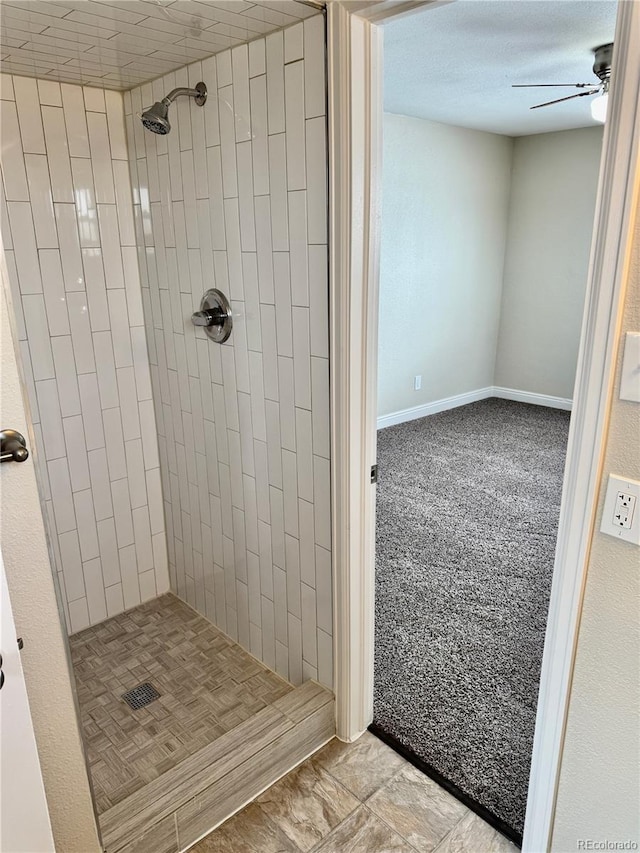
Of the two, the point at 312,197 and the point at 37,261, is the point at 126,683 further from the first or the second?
the point at 312,197

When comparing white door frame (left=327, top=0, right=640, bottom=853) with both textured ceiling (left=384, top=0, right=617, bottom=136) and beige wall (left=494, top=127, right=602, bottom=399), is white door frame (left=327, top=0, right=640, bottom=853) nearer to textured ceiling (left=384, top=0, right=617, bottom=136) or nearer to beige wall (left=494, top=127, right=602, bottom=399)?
textured ceiling (left=384, top=0, right=617, bottom=136)

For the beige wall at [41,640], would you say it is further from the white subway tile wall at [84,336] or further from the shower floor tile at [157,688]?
the white subway tile wall at [84,336]

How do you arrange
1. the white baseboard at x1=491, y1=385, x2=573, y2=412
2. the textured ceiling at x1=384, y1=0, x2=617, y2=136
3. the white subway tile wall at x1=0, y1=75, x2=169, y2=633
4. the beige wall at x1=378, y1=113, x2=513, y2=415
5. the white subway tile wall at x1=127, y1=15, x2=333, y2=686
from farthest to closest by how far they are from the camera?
the white baseboard at x1=491, y1=385, x2=573, y2=412 → the beige wall at x1=378, y1=113, x2=513, y2=415 → the textured ceiling at x1=384, y1=0, x2=617, y2=136 → the white subway tile wall at x1=0, y1=75, x2=169, y2=633 → the white subway tile wall at x1=127, y1=15, x2=333, y2=686

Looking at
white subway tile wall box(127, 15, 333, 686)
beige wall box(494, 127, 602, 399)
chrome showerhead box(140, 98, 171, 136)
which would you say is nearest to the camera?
white subway tile wall box(127, 15, 333, 686)

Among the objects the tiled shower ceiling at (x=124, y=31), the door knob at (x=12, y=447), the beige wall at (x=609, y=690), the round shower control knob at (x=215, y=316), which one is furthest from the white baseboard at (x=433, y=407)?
the door knob at (x=12, y=447)

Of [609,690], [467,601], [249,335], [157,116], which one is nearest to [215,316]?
[249,335]

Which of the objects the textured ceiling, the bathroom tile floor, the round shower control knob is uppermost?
the textured ceiling

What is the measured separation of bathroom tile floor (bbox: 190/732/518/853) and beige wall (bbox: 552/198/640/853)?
39 centimetres

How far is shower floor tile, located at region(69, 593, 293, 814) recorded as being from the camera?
1.91 m

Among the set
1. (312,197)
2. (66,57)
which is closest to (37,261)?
(66,57)

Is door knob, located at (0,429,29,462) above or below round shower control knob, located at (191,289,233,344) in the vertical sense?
below

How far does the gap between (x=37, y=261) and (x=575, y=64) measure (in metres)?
3.03

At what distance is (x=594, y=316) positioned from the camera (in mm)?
1115

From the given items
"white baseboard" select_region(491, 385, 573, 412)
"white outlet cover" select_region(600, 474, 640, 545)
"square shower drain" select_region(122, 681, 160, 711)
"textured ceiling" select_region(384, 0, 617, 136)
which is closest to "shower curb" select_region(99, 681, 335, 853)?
Result: "square shower drain" select_region(122, 681, 160, 711)
